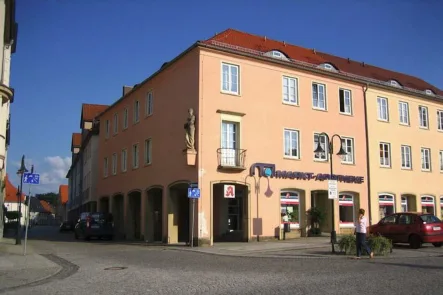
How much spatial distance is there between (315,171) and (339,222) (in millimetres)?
3691

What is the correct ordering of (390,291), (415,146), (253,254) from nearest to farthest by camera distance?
(390,291)
(253,254)
(415,146)

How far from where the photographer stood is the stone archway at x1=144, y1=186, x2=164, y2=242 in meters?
30.0

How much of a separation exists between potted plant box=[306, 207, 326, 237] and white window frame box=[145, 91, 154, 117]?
11593 mm

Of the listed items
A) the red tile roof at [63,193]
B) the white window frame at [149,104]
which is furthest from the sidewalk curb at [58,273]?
the red tile roof at [63,193]

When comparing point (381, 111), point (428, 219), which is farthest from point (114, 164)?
point (428, 219)

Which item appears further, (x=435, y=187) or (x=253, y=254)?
(x=435, y=187)

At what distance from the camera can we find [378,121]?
3178 cm

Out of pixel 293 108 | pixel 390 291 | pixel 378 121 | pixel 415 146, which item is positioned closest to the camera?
pixel 390 291

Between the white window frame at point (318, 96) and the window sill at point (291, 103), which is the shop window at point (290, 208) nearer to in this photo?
the window sill at point (291, 103)

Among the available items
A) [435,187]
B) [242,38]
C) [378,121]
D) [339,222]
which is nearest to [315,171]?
[339,222]

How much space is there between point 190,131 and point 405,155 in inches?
678

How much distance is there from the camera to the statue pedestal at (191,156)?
23.7 meters

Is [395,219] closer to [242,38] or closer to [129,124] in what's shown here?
[242,38]

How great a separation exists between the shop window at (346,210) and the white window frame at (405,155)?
18.6ft
